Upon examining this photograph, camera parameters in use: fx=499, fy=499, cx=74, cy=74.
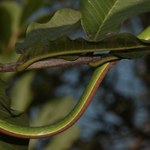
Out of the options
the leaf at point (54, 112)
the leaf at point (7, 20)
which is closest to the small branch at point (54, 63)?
the leaf at point (7, 20)

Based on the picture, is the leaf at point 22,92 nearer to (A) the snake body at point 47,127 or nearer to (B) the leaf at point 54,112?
(B) the leaf at point 54,112

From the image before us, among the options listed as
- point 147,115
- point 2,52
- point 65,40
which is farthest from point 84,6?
point 147,115

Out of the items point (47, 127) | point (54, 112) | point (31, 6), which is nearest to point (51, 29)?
point (47, 127)

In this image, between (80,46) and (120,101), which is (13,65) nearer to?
(80,46)

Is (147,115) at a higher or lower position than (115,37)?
lower

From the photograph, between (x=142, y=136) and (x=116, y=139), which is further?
(x=116, y=139)

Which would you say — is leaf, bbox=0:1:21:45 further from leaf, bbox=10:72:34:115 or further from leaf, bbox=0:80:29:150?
leaf, bbox=0:80:29:150

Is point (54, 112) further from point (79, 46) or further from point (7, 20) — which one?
point (79, 46)
